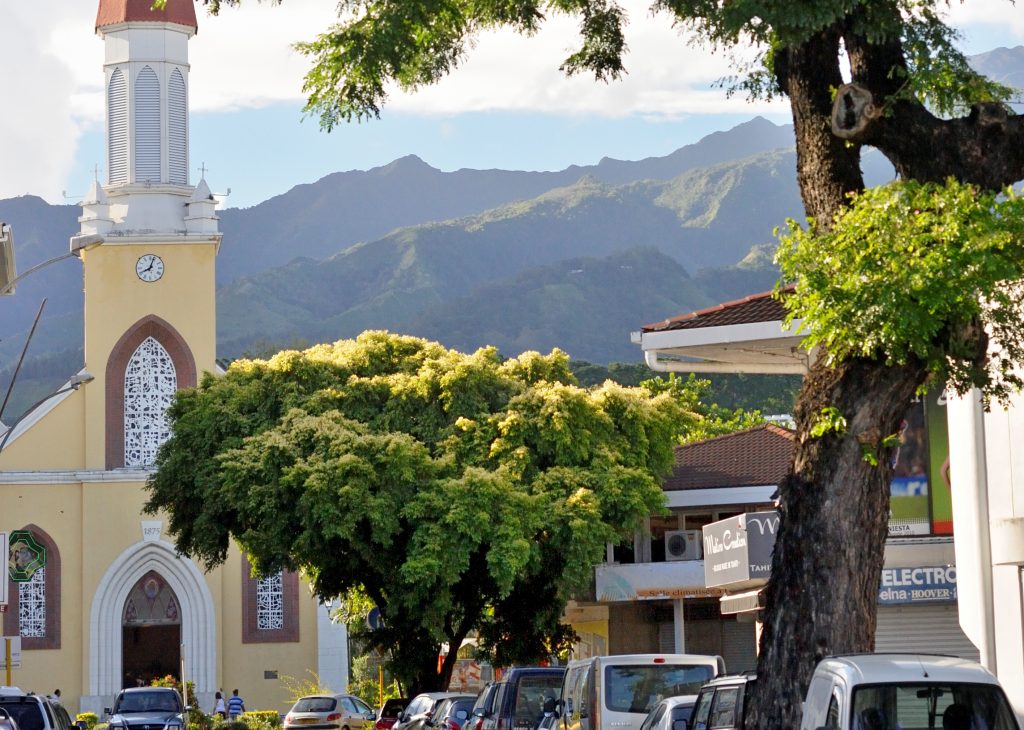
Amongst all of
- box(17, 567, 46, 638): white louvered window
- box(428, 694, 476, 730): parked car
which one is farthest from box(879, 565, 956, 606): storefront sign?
box(17, 567, 46, 638): white louvered window

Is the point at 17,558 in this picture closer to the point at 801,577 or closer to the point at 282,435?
the point at 282,435

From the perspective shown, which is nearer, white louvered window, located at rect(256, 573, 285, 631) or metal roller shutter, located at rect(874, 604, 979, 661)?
metal roller shutter, located at rect(874, 604, 979, 661)

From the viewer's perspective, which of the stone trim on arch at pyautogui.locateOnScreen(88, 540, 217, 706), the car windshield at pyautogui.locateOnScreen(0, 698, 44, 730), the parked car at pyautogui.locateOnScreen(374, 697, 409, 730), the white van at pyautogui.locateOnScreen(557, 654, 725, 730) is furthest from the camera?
the stone trim on arch at pyautogui.locateOnScreen(88, 540, 217, 706)

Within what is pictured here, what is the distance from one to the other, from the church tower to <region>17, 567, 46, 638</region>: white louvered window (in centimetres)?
376

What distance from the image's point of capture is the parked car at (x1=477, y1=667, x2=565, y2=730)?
21.9m

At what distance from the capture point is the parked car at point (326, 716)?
38.4 m

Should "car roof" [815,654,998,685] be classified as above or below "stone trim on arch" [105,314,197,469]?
below

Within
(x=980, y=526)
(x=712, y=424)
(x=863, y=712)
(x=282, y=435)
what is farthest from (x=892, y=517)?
(x=712, y=424)

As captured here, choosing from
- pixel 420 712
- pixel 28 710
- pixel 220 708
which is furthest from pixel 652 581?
pixel 28 710

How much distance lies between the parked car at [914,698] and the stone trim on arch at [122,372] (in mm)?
41444

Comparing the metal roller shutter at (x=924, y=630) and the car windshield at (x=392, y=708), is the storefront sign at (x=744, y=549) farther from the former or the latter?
the car windshield at (x=392, y=708)

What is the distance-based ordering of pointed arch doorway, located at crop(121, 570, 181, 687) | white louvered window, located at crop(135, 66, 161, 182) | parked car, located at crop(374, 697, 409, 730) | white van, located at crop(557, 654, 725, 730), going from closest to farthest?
white van, located at crop(557, 654, 725, 730) < parked car, located at crop(374, 697, 409, 730) < pointed arch doorway, located at crop(121, 570, 181, 687) < white louvered window, located at crop(135, 66, 161, 182)

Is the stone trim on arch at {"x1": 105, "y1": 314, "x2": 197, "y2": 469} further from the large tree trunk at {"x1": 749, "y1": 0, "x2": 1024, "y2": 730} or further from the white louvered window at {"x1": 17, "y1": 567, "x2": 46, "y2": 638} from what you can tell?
the large tree trunk at {"x1": 749, "y1": 0, "x2": 1024, "y2": 730}

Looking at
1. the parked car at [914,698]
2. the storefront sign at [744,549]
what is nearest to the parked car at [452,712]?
the storefront sign at [744,549]
